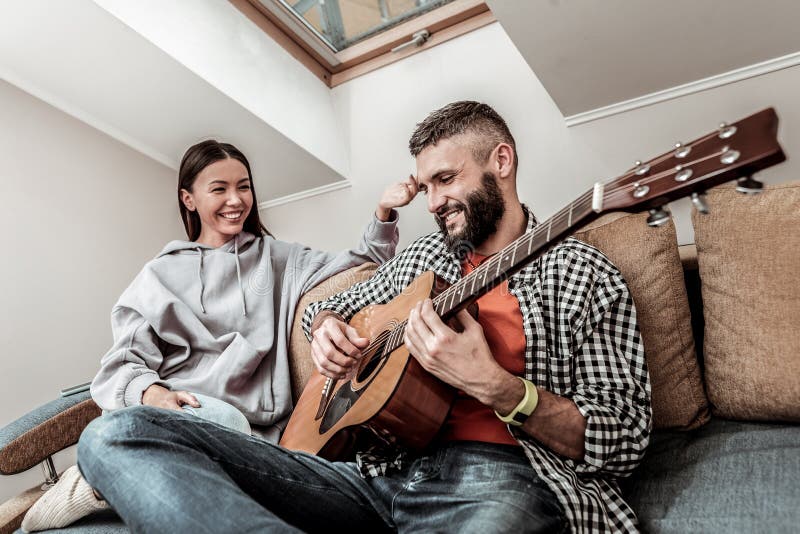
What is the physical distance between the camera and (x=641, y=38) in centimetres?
147

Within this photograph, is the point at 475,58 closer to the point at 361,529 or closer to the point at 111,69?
the point at 111,69

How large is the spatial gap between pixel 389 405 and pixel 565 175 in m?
1.15

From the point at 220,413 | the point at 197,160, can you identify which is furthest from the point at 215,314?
the point at 197,160

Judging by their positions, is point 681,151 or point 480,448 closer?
point 681,151

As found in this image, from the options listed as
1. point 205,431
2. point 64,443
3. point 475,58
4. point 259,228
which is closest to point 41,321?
point 64,443

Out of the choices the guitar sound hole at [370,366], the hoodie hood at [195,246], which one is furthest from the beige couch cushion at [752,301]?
the hoodie hood at [195,246]

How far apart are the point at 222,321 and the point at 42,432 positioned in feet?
1.92

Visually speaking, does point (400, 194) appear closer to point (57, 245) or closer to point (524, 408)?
point (524, 408)

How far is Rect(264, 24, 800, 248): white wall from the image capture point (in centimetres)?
154

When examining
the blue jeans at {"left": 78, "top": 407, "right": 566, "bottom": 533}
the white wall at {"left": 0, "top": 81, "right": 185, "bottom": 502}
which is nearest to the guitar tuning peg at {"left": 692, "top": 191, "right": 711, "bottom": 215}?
the blue jeans at {"left": 78, "top": 407, "right": 566, "bottom": 533}

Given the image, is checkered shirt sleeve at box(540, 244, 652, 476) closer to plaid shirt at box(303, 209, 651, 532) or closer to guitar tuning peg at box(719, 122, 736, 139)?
plaid shirt at box(303, 209, 651, 532)

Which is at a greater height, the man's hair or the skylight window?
the skylight window

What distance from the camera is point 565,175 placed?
5.96 feet

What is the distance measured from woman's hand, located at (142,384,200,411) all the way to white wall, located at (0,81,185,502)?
99 cm
